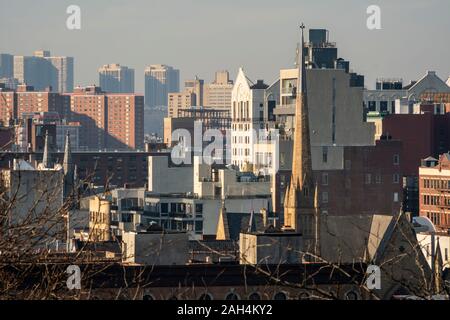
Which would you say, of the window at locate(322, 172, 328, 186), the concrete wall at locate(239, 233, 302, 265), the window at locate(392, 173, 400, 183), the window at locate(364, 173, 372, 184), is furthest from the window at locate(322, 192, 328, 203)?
the concrete wall at locate(239, 233, 302, 265)

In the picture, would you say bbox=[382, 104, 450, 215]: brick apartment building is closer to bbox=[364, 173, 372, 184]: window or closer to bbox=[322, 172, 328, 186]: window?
bbox=[364, 173, 372, 184]: window

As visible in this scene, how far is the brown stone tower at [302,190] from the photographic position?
255 ft

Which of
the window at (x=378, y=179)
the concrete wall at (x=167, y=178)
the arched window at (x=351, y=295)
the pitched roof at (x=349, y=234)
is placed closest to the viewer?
the arched window at (x=351, y=295)

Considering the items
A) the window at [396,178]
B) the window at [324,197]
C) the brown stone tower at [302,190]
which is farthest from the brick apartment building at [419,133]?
the brown stone tower at [302,190]

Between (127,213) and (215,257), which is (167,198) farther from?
(215,257)

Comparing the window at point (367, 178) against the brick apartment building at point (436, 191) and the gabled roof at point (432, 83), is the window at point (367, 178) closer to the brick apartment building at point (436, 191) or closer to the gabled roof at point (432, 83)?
the brick apartment building at point (436, 191)

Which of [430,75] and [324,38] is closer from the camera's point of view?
[324,38]

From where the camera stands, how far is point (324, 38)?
13538 cm

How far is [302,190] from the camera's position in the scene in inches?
3312

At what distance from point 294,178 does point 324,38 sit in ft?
165

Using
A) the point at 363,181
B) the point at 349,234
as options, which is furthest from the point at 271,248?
the point at 363,181

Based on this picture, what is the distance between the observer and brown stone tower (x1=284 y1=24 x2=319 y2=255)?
255 feet
